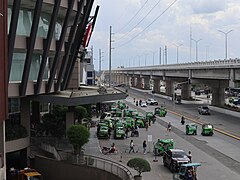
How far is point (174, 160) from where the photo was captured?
29688 millimetres

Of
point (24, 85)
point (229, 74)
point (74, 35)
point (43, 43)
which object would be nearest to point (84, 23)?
point (74, 35)

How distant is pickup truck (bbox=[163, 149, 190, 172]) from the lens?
96.2 ft

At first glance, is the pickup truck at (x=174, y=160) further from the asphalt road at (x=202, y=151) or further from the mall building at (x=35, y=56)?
the mall building at (x=35, y=56)

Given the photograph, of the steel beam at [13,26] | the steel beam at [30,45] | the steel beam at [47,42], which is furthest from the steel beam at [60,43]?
the steel beam at [13,26]

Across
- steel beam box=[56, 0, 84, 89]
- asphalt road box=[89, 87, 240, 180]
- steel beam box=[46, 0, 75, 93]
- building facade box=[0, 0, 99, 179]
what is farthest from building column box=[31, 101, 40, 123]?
steel beam box=[46, 0, 75, 93]

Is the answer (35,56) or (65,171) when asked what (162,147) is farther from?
(35,56)

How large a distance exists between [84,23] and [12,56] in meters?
10.9

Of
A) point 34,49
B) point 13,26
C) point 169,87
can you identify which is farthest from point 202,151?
point 169,87

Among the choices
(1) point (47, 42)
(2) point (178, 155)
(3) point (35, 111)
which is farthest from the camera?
(3) point (35, 111)

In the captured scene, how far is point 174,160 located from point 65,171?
7.70 meters

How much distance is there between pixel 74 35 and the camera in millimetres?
35250

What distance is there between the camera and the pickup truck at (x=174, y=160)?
96.2 feet

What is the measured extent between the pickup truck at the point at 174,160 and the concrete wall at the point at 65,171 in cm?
458

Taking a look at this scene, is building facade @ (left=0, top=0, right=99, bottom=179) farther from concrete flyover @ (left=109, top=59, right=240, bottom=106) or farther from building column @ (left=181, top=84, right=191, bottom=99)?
building column @ (left=181, top=84, right=191, bottom=99)
